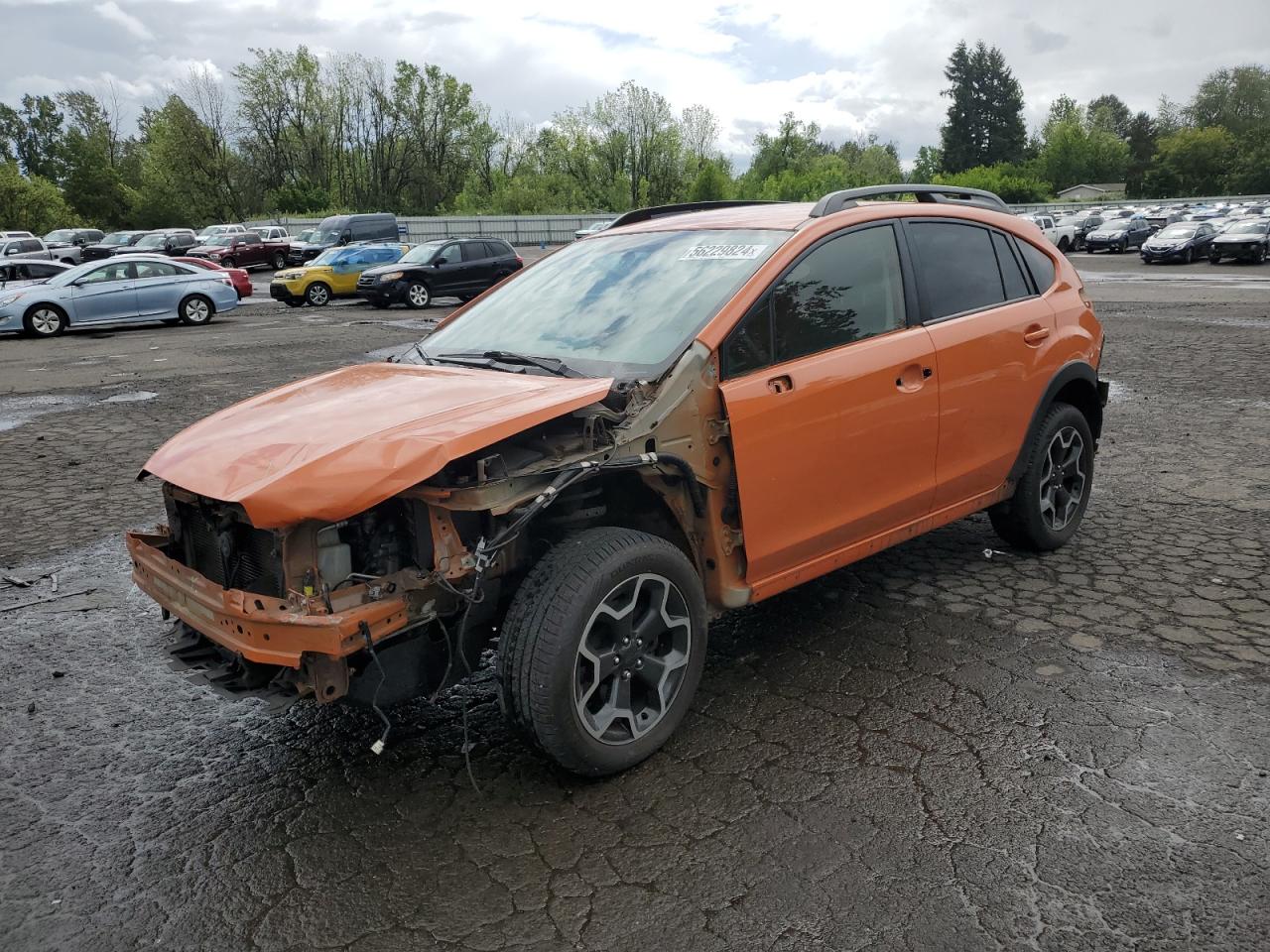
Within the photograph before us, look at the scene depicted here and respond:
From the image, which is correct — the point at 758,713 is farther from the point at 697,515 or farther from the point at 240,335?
the point at 240,335

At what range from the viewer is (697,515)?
372 centimetres

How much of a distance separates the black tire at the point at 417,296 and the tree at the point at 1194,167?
84163mm

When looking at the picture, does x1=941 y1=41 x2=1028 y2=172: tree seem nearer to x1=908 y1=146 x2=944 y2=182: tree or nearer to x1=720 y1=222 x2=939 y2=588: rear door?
x1=908 y1=146 x2=944 y2=182: tree

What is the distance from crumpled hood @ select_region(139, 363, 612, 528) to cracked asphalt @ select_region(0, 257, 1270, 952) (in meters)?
1.06

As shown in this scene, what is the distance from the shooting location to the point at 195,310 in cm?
2202

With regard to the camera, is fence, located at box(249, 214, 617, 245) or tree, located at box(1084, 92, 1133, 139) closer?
fence, located at box(249, 214, 617, 245)

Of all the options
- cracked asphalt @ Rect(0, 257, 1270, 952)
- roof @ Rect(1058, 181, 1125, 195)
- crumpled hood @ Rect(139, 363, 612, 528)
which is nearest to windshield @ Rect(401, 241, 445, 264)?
cracked asphalt @ Rect(0, 257, 1270, 952)

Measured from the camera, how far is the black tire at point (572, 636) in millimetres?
3139

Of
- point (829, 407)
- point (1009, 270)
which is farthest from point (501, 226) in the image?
point (829, 407)

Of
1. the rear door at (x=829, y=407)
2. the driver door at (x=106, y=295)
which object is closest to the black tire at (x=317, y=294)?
the driver door at (x=106, y=295)

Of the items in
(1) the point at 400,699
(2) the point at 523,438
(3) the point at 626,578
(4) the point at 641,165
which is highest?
(4) the point at 641,165

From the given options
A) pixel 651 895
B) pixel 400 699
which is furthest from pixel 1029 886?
pixel 400 699

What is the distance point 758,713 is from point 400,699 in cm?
138

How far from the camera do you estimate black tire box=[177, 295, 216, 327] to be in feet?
71.3
